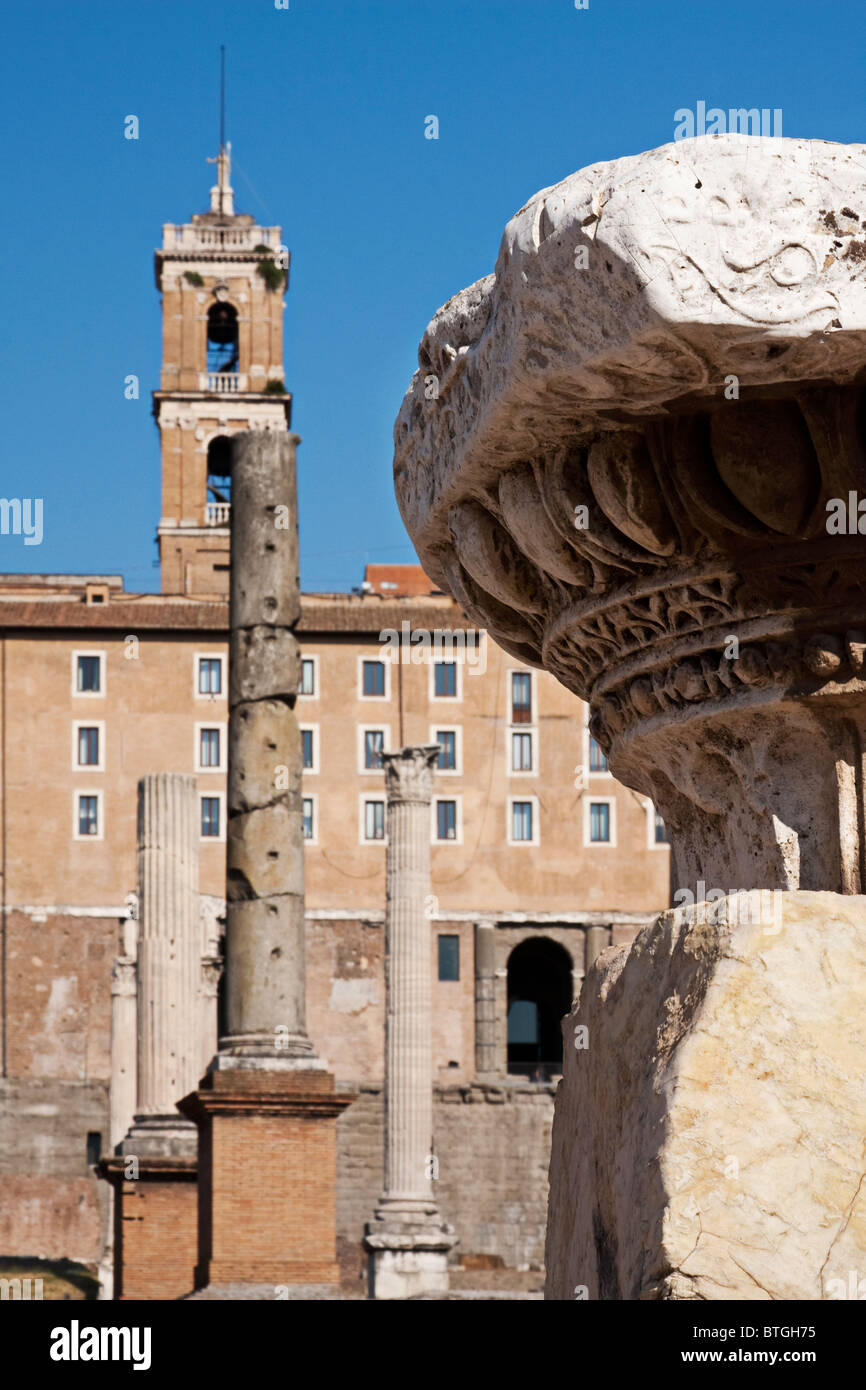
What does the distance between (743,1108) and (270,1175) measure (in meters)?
10.9

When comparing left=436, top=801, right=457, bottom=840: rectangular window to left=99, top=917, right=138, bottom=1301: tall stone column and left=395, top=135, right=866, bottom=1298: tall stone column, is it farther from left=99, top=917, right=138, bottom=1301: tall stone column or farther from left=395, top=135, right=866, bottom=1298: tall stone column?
left=395, top=135, right=866, bottom=1298: tall stone column

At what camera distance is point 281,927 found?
13.2 meters

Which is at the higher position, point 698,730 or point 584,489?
point 584,489

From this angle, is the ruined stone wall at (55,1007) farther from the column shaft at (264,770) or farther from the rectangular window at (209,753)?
the column shaft at (264,770)

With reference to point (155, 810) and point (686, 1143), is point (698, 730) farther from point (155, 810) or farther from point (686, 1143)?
point (155, 810)

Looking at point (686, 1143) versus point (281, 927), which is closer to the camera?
point (686, 1143)

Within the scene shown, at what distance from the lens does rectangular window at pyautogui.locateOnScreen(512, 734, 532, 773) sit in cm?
4500

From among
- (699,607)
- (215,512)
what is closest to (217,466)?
(215,512)

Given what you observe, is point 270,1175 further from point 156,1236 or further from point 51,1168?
point 51,1168

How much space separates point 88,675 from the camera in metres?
44.4

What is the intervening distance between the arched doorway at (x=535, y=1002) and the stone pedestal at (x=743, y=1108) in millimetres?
43708

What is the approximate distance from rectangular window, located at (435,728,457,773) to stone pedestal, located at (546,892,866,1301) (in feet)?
139

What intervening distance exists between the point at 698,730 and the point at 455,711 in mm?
42671
